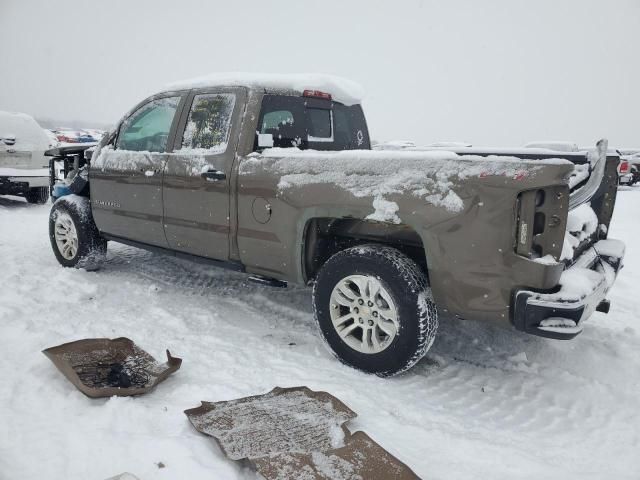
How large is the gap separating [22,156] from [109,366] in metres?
7.62

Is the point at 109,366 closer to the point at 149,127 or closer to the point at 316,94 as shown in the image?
the point at 149,127

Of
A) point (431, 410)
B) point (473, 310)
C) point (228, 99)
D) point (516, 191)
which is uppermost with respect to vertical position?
point (228, 99)

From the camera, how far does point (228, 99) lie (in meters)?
3.87

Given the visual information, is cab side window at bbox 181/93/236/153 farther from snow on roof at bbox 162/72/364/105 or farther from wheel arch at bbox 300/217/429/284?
wheel arch at bbox 300/217/429/284

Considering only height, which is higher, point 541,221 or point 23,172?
point 541,221

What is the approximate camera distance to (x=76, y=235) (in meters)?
5.15

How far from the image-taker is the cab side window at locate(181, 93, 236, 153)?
12.6ft

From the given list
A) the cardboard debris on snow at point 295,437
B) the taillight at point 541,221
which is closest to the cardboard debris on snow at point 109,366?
the cardboard debris on snow at point 295,437

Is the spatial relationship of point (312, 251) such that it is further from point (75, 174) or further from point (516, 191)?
point (75, 174)

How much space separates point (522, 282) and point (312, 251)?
1420mm

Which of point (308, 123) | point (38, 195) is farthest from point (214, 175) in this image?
point (38, 195)

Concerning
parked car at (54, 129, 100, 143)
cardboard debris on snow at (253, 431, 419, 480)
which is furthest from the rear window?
parked car at (54, 129, 100, 143)

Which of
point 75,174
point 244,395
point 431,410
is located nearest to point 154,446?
point 244,395

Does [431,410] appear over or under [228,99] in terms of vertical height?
under
